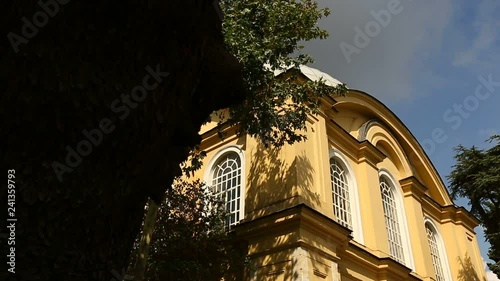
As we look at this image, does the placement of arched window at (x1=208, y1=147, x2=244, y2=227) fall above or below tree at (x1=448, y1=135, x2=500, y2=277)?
below

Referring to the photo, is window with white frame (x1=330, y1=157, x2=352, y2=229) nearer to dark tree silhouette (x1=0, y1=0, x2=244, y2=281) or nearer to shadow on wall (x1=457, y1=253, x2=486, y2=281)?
shadow on wall (x1=457, y1=253, x2=486, y2=281)

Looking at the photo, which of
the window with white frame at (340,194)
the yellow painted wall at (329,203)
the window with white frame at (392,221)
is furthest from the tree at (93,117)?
the window with white frame at (392,221)

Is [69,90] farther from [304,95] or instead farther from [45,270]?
[304,95]

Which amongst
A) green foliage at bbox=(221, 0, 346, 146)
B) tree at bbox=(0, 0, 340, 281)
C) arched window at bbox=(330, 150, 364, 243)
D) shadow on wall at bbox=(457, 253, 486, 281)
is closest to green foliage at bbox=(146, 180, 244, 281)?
green foliage at bbox=(221, 0, 346, 146)

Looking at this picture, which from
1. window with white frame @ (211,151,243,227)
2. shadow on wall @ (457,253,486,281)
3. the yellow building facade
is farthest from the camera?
shadow on wall @ (457,253,486,281)

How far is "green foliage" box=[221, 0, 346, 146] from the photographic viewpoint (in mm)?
8727

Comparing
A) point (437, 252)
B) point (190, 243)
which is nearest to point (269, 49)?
point (190, 243)

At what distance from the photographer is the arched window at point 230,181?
12.1 metres

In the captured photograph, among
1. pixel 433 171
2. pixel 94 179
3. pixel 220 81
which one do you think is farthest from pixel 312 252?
pixel 433 171

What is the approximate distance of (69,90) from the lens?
A: 2.07 meters

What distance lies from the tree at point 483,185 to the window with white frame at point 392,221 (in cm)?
566

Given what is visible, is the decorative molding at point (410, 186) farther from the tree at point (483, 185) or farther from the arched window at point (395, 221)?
the tree at point (483, 185)

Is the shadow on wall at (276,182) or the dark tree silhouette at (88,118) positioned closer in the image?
the dark tree silhouette at (88,118)

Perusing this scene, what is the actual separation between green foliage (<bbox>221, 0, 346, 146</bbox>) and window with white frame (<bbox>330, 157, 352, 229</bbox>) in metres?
4.13
